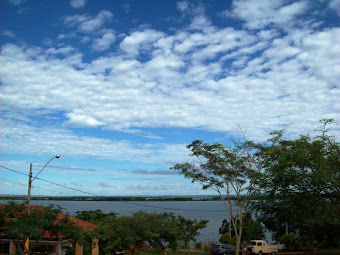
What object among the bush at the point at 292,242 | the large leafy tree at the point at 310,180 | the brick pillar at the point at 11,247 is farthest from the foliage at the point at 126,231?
the bush at the point at 292,242

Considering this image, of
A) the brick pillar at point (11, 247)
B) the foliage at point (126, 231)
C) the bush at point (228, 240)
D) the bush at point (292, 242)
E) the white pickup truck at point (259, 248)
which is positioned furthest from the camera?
the bush at point (228, 240)

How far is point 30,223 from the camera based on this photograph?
17438mm

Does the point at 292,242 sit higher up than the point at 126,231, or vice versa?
the point at 126,231

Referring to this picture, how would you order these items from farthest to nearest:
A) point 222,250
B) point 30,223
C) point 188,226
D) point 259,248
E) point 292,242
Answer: point 188,226
point 292,242
point 259,248
point 222,250
point 30,223

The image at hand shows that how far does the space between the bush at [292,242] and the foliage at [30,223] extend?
1116 inches

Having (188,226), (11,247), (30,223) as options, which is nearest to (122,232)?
(11,247)

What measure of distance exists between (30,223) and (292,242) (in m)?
31.7

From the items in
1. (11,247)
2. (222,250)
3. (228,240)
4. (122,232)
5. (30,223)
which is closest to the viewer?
(30,223)

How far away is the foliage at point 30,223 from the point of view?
55.1 feet

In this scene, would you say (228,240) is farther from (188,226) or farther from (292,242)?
(292,242)

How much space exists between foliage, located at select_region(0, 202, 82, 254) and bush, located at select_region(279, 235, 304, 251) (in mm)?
28349

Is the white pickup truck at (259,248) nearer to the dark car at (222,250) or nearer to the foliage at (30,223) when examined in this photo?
the dark car at (222,250)

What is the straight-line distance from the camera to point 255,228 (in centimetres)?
4741

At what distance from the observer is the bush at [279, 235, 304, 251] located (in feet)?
124
